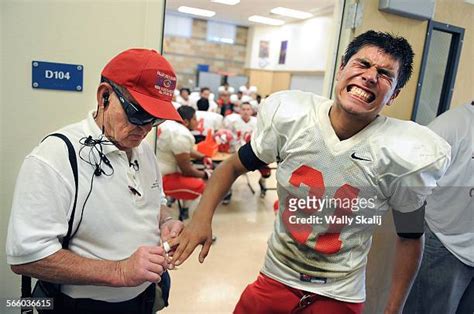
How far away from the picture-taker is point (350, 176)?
1046 mm

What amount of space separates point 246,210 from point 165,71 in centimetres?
343

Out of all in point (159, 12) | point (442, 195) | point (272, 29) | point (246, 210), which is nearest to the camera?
point (159, 12)

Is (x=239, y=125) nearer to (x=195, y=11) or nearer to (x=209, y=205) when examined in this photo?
(x=209, y=205)

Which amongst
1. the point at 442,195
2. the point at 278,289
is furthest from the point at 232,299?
the point at 442,195

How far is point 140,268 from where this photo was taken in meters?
0.94

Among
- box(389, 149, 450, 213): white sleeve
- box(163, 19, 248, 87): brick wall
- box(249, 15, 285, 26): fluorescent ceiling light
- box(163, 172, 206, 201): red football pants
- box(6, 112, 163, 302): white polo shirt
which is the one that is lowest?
box(163, 172, 206, 201): red football pants

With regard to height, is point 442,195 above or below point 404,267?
above

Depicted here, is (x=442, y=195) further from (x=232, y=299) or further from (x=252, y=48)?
(x=252, y=48)

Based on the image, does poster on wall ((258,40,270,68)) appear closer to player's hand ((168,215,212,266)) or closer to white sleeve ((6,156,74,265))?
player's hand ((168,215,212,266))

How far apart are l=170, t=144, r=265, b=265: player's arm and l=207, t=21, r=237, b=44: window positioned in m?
10.6

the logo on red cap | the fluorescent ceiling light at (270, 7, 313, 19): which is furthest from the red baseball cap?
the fluorescent ceiling light at (270, 7, 313, 19)

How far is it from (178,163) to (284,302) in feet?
7.58

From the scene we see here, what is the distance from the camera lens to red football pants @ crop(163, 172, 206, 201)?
11.2 feet

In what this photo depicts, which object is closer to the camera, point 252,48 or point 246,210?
point 246,210
